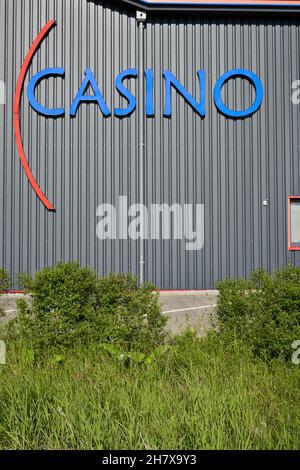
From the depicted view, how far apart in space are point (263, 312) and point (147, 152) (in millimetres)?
9472

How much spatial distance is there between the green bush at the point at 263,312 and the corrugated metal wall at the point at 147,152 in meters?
7.97

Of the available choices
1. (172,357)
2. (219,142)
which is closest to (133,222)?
(219,142)

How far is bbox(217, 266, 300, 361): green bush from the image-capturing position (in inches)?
234

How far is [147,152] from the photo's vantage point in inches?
583

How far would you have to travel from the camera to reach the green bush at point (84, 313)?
20.5ft

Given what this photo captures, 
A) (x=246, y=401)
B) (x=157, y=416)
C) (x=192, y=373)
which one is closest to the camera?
(x=157, y=416)

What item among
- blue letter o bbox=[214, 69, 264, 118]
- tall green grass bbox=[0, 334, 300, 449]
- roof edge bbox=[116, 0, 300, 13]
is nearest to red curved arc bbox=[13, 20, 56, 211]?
roof edge bbox=[116, 0, 300, 13]

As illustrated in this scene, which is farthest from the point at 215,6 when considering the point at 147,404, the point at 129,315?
the point at 147,404

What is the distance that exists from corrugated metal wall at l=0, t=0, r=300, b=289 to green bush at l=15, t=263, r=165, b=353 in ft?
26.2

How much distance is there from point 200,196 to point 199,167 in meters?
0.95

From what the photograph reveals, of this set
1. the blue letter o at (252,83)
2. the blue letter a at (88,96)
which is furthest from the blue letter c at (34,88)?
the blue letter o at (252,83)

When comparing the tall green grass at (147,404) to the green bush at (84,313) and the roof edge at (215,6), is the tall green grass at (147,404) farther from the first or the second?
the roof edge at (215,6)
